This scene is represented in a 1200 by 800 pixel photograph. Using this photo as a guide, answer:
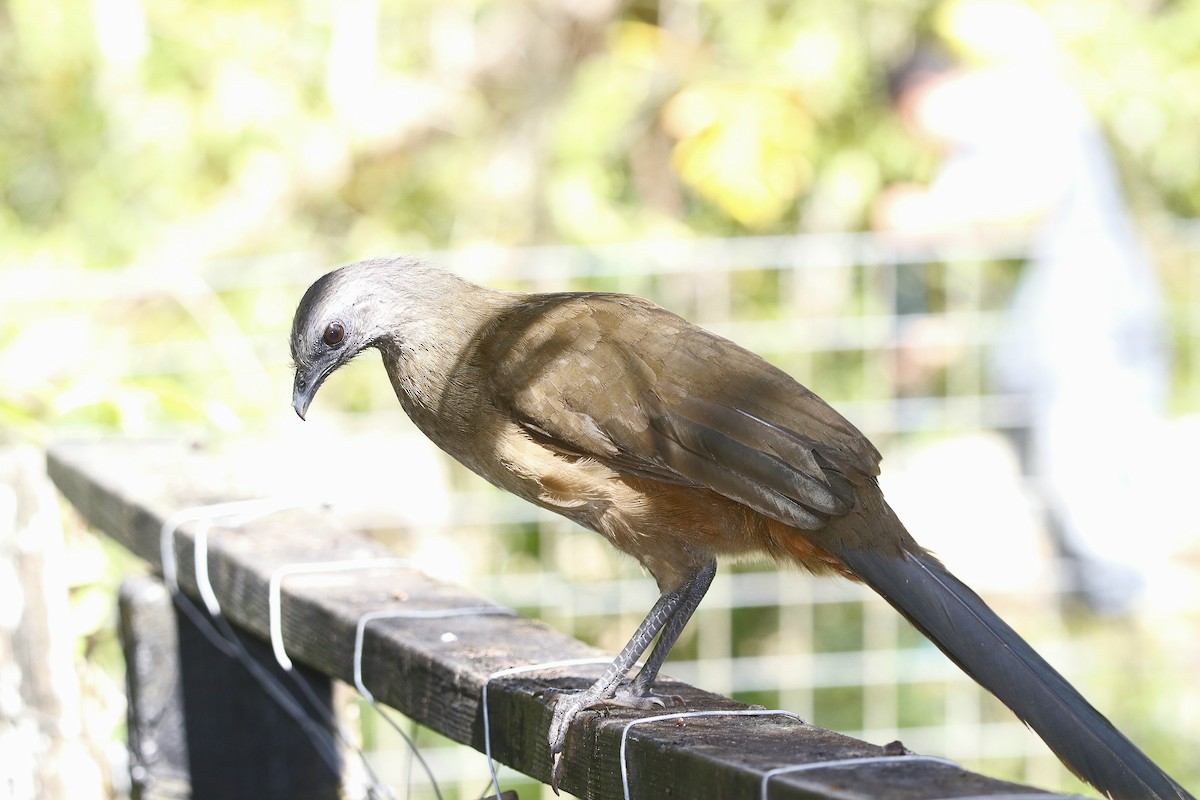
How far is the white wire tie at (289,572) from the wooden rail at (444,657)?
0.4 inches

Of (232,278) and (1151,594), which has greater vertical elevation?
(232,278)

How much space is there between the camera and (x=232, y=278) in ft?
19.2

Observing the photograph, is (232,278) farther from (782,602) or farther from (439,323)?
(439,323)

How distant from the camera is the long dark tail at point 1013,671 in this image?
1802 millimetres

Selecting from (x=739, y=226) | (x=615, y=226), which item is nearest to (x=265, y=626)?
(x=615, y=226)

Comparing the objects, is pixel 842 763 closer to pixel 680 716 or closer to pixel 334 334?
pixel 680 716

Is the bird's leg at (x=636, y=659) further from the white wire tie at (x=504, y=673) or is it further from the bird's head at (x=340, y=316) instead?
the bird's head at (x=340, y=316)

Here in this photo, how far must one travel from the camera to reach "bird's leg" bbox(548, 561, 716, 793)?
1.77 m

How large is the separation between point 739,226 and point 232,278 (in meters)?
2.59

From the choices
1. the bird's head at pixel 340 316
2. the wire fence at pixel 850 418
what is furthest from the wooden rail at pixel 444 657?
the wire fence at pixel 850 418

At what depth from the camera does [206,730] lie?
8.35 ft

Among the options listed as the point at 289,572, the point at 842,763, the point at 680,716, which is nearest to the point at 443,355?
the point at 289,572

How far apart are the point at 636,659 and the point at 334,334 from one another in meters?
0.95

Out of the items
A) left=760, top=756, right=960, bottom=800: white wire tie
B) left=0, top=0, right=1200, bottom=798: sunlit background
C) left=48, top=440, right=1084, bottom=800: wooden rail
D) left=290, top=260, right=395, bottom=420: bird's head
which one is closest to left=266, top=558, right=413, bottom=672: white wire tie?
left=48, top=440, right=1084, bottom=800: wooden rail
